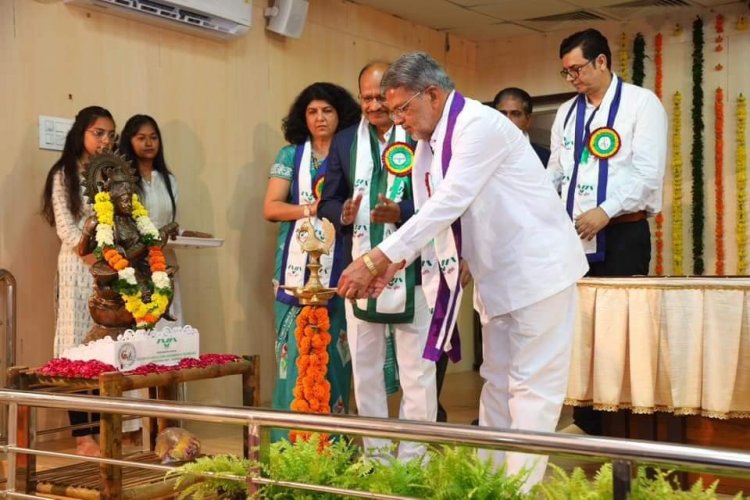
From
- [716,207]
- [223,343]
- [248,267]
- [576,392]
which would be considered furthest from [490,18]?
[576,392]

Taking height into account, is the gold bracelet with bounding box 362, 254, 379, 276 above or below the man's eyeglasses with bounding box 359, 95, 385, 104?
below

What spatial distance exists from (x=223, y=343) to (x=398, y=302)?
2.58m

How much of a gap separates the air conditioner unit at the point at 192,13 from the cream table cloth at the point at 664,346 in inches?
112

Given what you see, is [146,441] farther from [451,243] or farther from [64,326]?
[451,243]

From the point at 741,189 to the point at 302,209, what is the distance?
3.37 meters

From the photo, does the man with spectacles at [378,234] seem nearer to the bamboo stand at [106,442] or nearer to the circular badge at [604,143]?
the bamboo stand at [106,442]

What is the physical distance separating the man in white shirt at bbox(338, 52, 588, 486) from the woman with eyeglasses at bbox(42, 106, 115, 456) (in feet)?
6.90

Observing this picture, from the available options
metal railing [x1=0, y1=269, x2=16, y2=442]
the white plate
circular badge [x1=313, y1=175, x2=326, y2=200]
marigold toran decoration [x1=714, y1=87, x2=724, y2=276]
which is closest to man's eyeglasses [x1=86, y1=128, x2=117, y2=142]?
the white plate

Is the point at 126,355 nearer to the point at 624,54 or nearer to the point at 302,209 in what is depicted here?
the point at 302,209

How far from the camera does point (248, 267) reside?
5750 mm

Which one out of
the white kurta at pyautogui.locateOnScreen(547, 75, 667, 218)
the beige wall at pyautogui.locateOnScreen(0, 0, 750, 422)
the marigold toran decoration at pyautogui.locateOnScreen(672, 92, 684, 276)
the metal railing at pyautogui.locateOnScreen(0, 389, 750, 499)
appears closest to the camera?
the metal railing at pyautogui.locateOnScreen(0, 389, 750, 499)

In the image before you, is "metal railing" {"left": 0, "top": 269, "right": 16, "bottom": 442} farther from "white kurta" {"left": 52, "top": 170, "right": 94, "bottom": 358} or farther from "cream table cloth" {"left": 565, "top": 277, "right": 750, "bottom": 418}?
"cream table cloth" {"left": 565, "top": 277, "right": 750, "bottom": 418}

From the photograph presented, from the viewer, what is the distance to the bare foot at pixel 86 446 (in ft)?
13.2

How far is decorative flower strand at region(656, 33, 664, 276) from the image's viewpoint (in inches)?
261
